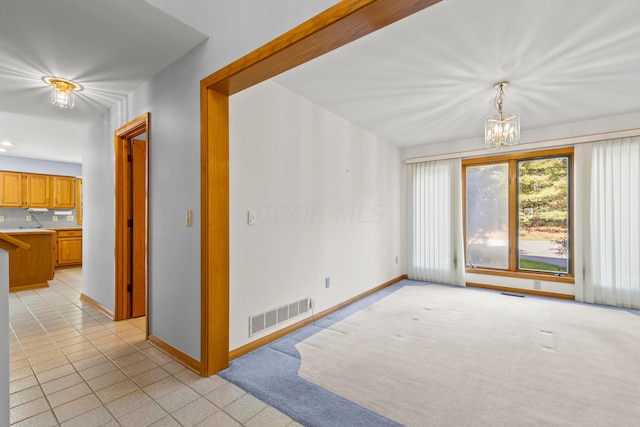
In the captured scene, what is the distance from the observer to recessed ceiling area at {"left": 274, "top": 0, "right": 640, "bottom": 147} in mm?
1925

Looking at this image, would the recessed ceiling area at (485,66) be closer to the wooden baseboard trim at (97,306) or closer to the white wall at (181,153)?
the white wall at (181,153)

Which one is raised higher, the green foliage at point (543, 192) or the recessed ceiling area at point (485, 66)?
the recessed ceiling area at point (485, 66)

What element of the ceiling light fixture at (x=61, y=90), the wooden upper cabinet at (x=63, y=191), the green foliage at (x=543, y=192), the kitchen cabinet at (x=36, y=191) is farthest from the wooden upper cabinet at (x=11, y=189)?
the green foliage at (x=543, y=192)

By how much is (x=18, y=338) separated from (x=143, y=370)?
1.63m

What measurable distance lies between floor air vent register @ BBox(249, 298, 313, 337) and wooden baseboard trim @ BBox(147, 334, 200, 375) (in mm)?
491

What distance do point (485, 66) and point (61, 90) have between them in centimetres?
381

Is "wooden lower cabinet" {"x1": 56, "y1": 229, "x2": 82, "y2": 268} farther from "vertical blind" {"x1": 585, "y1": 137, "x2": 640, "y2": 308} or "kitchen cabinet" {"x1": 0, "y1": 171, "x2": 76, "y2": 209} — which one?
"vertical blind" {"x1": 585, "y1": 137, "x2": 640, "y2": 308}

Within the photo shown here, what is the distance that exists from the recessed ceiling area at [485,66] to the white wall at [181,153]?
0.74 m

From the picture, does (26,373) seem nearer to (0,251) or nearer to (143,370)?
(143,370)

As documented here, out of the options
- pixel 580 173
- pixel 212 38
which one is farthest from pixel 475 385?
pixel 580 173

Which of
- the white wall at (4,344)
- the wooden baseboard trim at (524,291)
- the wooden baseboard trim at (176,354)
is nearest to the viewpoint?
the white wall at (4,344)

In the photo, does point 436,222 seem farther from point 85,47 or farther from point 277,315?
point 85,47

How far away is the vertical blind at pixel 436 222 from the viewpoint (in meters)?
5.02

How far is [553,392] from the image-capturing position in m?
2.02
